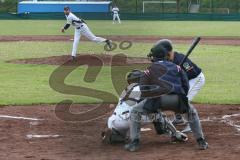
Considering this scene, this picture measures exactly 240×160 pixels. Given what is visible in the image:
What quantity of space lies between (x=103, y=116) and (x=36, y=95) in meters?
2.98

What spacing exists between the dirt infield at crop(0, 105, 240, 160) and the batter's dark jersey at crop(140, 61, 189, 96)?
2.52ft

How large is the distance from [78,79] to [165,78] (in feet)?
28.1

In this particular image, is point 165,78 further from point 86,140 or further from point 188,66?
point 86,140

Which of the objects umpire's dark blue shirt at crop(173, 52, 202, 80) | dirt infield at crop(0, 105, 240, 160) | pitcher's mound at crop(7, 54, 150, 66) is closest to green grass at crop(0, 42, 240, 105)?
pitcher's mound at crop(7, 54, 150, 66)

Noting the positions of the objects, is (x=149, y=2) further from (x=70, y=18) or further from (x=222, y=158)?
(x=222, y=158)

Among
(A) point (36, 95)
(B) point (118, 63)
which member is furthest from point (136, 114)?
(B) point (118, 63)

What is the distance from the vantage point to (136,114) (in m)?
7.25

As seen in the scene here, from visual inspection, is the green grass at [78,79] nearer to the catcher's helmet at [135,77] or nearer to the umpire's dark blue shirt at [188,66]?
the umpire's dark blue shirt at [188,66]

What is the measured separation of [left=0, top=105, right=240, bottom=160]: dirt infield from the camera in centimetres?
687

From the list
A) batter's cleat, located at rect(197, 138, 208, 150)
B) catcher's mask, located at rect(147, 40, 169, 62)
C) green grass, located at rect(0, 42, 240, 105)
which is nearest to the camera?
batter's cleat, located at rect(197, 138, 208, 150)

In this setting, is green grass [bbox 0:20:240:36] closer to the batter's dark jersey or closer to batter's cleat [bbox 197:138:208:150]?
the batter's dark jersey

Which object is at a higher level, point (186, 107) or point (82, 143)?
point (186, 107)

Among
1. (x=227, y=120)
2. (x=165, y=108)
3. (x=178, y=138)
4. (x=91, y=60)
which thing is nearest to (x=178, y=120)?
(x=227, y=120)

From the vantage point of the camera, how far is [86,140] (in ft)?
26.0
